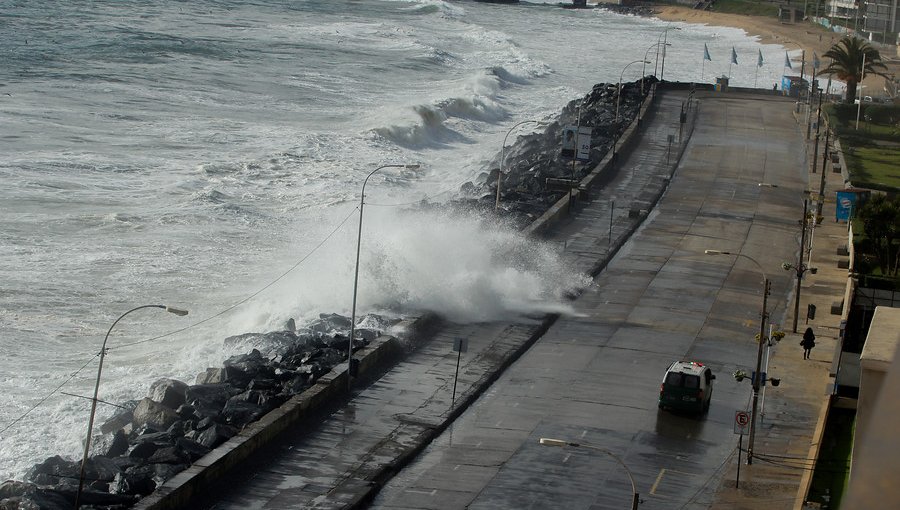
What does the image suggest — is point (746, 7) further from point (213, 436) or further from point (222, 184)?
point (213, 436)

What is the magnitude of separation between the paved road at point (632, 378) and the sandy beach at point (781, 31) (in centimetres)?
5651

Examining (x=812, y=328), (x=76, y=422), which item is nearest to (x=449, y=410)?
(x=76, y=422)

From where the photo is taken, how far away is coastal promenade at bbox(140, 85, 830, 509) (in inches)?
920

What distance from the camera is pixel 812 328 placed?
1441 inches

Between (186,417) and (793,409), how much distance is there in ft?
46.7

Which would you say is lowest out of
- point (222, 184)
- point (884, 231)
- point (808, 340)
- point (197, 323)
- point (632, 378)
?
point (222, 184)

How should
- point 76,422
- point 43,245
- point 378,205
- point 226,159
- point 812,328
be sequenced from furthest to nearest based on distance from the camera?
point 226,159 < point 378,205 < point 43,245 < point 812,328 < point 76,422

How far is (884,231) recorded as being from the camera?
4253cm

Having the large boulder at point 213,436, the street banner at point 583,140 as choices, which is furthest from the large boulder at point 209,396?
the street banner at point 583,140

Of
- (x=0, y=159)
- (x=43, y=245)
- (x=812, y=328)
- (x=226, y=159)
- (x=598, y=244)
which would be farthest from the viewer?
(x=226, y=159)

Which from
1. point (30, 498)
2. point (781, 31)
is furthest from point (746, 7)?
point (30, 498)

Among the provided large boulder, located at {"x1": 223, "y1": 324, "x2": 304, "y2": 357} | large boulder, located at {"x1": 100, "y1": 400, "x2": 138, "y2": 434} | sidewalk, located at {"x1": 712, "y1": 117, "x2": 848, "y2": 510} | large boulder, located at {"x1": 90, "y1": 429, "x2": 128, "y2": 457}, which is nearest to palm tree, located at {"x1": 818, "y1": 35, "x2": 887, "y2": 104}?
sidewalk, located at {"x1": 712, "y1": 117, "x2": 848, "y2": 510}

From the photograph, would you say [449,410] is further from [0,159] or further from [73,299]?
[0,159]

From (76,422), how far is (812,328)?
21492mm
